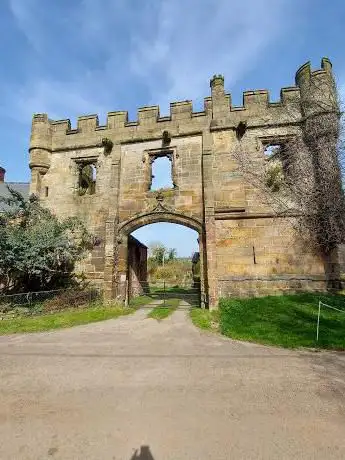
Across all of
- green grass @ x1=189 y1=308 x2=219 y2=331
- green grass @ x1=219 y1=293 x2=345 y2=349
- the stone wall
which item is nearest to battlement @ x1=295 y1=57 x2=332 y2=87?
green grass @ x1=219 y1=293 x2=345 y2=349

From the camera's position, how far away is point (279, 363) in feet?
17.8

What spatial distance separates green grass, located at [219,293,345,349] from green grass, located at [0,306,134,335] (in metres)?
4.16

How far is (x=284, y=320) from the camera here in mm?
8211

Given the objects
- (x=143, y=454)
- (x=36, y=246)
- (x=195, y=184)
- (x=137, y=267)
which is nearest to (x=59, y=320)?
(x=36, y=246)

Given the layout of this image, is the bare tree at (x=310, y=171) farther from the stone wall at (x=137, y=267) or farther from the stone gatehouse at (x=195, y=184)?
the stone wall at (x=137, y=267)

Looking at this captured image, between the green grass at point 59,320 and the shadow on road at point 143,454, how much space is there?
668 centimetres

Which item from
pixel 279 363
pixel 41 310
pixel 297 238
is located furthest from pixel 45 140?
pixel 279 363

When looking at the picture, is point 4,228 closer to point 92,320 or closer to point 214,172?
point 92,320

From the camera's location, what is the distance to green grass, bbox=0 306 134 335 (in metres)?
8.74

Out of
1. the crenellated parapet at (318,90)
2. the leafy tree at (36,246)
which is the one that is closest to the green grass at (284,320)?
the leafy tree at (36,246)

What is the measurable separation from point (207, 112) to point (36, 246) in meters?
9.10

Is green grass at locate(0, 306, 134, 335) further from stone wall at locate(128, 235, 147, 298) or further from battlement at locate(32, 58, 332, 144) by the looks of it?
battlement at locate(32, 58, 332, 144)

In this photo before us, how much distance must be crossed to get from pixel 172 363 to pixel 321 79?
12.0 m

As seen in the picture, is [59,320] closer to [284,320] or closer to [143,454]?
[284,320]
